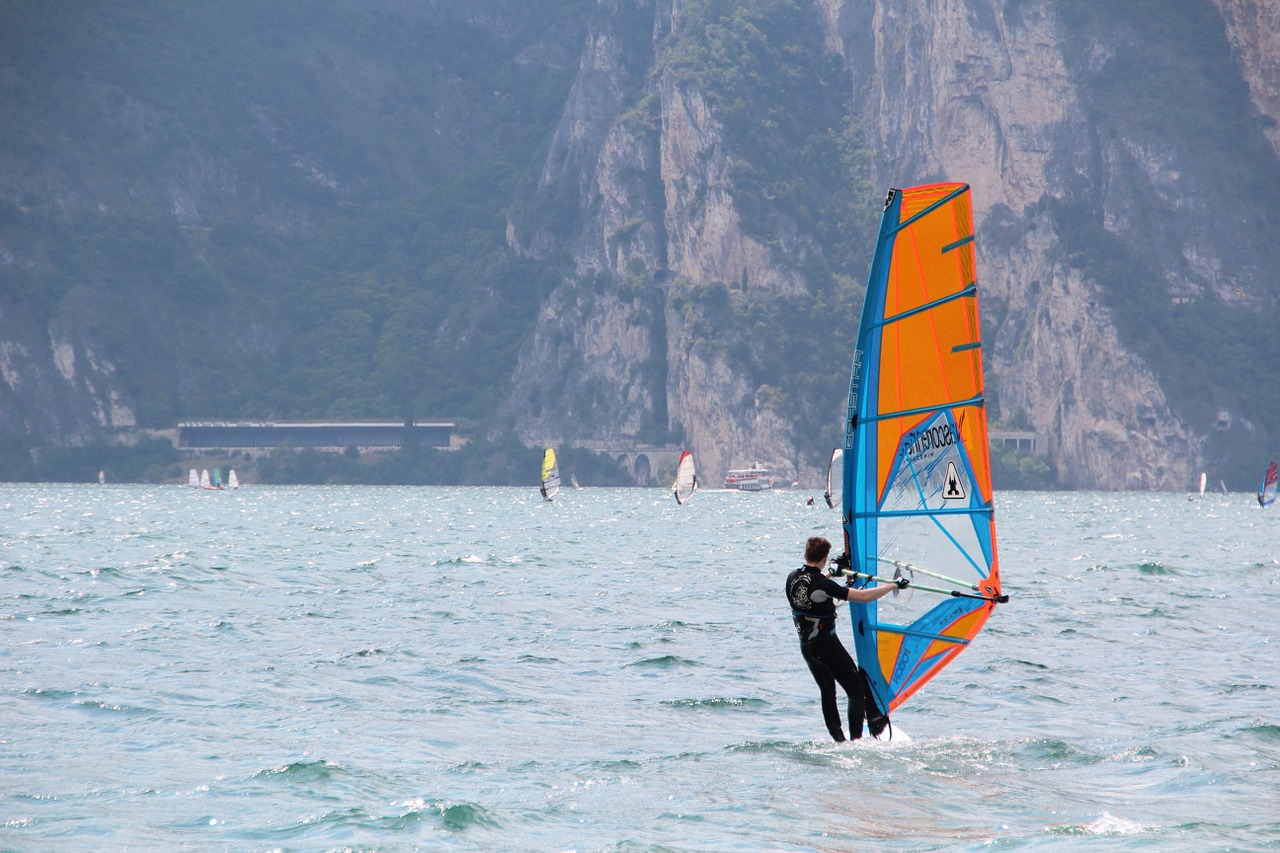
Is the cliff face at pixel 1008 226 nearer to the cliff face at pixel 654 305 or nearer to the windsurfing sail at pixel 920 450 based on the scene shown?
the cliff face at pixel 654 305

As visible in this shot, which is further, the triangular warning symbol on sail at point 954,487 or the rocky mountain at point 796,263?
the rocky mountain at point 796,263

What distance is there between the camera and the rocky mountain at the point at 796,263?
150 metres

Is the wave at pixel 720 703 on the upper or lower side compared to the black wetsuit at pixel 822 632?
lower

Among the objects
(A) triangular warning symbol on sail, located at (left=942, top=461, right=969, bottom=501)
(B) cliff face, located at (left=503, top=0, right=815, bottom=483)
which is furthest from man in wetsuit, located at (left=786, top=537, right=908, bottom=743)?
(B) cliff face, located at (left=503, top=0, right=815, bottom=483)

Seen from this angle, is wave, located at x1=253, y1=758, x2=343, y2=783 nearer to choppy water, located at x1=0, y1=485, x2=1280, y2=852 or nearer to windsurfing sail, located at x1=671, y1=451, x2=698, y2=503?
choppy water, located at x1=0, y1=485, x2=1280, y2=852

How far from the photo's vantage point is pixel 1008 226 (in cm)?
15512

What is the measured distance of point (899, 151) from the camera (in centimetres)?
16750

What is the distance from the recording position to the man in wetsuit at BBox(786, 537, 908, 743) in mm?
12406

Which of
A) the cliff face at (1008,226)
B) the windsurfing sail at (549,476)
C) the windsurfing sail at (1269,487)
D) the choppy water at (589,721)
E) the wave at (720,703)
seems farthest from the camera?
the cliff face at (1008,226)

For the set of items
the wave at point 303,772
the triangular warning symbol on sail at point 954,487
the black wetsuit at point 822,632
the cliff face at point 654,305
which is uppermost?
the cliff face at point 654,305

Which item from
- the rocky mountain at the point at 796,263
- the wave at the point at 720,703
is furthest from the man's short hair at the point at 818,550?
the rocky mountain at the point at 796,263

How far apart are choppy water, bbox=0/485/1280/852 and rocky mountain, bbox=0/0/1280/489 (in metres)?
122

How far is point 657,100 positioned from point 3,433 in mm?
79541

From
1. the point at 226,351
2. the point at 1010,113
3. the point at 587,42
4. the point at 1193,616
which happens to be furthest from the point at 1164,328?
the point at 1193,616
